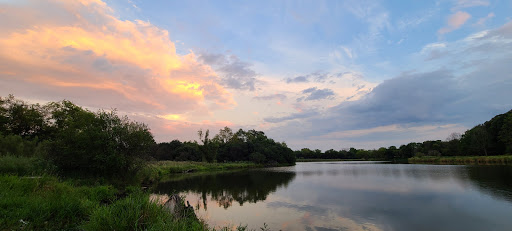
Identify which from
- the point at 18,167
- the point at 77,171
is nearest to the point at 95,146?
the point at 77,171

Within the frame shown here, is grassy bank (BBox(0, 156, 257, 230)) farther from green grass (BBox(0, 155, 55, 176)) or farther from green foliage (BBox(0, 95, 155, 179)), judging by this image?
green foliage (BBox(0, 95, 155, 179))

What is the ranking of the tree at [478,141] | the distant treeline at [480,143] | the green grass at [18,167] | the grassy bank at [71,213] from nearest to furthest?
the grassy bank at [71,213]
the green grass at [18,167]
the distant treeline at [480,143]
the tree at [478,141]

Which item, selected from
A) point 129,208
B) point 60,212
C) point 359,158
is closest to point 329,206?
A: point 129,208

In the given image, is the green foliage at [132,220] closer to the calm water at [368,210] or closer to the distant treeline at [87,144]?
the calm water at [368,210]

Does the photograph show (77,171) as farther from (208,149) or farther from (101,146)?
(208,149)

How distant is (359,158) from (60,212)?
155 m

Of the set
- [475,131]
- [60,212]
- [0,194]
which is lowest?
[60,212]

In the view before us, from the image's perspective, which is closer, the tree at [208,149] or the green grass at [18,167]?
the green grass at [18,167]

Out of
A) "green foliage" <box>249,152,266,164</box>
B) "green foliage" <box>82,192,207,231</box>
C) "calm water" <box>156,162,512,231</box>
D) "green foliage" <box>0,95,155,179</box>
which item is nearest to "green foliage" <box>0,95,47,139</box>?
"green foliage" <box>0,95,155,179</box>

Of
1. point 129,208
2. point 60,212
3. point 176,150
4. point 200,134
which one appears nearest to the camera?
point 129,208

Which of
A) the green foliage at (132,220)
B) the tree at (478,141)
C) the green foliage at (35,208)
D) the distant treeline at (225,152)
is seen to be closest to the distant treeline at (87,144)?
the green foliage at (35,208)

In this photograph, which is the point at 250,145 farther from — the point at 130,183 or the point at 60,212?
the point at 60,212

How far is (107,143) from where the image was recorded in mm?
18531

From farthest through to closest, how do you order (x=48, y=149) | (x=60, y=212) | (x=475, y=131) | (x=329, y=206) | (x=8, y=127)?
1. (x=475, y=131)
2. (x=8, y=127)
3. (x=48, y=149)
4. (x=329, y=206)
5. (x=60, y=212)
